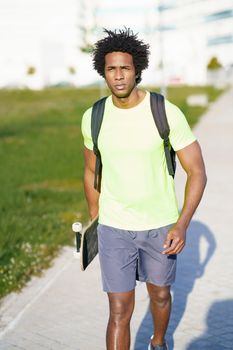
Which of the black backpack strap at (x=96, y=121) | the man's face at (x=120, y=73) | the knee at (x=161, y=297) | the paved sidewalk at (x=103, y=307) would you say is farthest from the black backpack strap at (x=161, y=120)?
the paved sidewalk at (x=103, y=307)

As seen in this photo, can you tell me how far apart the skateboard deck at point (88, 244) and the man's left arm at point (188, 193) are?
1.49 ft

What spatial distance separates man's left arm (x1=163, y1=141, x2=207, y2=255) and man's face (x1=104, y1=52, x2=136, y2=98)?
→ 435 millimetres

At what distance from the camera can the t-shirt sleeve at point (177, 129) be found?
3.68 metres

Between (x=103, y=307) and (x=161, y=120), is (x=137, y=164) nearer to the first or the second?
(x=161, y=120)

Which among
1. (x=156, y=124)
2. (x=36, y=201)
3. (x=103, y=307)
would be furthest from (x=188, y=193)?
(x=36, y=201)

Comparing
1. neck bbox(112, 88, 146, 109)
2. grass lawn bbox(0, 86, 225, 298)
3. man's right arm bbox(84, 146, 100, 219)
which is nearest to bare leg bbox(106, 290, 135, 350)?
man's right arm bbox(84, 146, 100, 219)

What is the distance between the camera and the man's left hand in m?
3.72

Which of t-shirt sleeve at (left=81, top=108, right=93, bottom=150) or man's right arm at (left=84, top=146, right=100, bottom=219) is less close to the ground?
t-shirt sleeve at (left=81, top=108, right=93, bottom=150)

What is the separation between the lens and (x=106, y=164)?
12.6 ft

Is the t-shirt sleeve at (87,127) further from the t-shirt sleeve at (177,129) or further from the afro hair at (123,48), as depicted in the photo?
the t-shirt sleeve at (177,129)

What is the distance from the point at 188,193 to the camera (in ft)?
12.6

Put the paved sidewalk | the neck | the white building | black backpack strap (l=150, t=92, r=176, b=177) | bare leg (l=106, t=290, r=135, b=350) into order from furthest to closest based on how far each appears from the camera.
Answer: the white building → the paved sidewalk → bare leg (l=106, t=290, r=135, b=350) → the neck → black backpack strap (l=150, t=92, r=176, b=177)

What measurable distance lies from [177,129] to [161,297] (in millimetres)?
1005

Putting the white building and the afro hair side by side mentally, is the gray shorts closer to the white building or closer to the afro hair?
the afro hair
